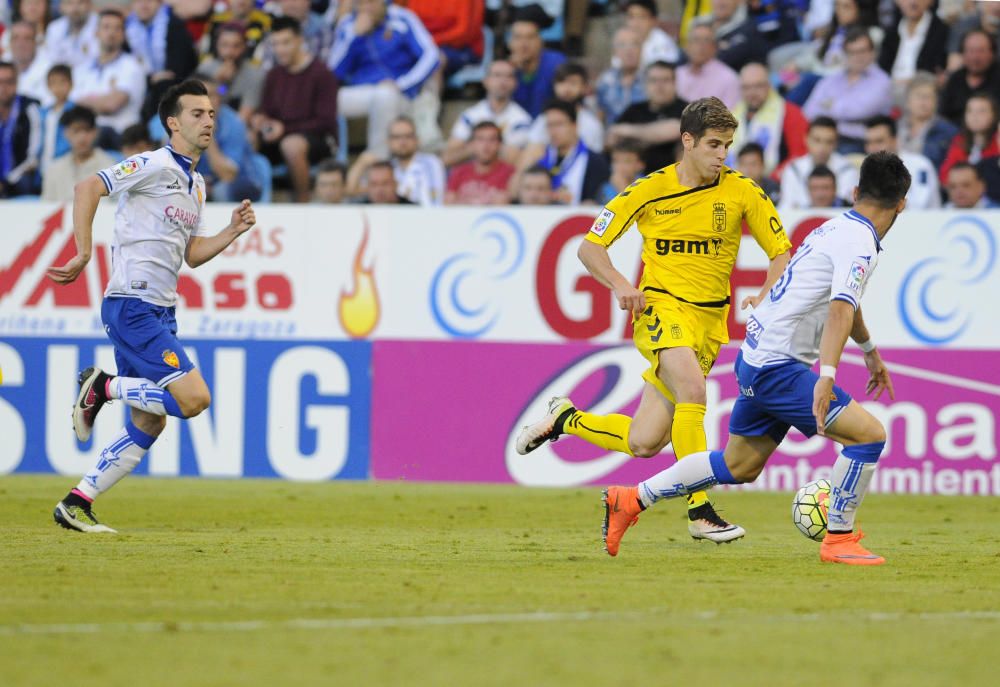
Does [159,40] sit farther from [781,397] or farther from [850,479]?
[850,479]

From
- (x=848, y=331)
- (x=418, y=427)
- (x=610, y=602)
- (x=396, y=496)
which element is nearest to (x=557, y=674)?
(x=610, y=602)

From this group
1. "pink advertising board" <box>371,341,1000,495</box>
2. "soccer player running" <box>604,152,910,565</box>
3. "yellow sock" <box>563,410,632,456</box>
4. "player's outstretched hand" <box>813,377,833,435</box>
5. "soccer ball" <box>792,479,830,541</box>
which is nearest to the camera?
"player's outstretched hand" <box>813,377,833,435</box>

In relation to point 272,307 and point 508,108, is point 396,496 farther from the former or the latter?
point 508,108

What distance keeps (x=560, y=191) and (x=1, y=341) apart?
5292 mm

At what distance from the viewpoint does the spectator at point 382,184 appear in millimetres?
15219

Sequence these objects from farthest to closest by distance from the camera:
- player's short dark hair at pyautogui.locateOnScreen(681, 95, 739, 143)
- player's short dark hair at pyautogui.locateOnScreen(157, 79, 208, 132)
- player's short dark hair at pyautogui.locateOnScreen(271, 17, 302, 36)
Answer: player's short dark hair at pyautogui.locateOnScreen(271, 17, 302, 36) < player's short dark hair at pyautogui.locateOnScreen(157, 79, 208, 132) < player's short dark hair at pyautogui.locateOnScreen(681, 95, 739, 143)

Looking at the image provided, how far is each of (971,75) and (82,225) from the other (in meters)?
9.69

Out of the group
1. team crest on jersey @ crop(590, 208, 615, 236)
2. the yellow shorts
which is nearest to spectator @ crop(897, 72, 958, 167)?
the yellow shorts

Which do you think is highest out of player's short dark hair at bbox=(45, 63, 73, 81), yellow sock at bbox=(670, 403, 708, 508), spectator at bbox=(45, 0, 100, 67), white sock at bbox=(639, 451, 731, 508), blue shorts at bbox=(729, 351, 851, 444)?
spectator at bbox=(45, 0, 100, 67)

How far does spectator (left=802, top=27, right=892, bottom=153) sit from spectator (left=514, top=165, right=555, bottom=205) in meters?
2.98

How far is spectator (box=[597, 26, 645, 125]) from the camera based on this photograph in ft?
55.4

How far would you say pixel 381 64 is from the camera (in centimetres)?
1750

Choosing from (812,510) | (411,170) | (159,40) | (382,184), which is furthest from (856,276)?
(159,40)

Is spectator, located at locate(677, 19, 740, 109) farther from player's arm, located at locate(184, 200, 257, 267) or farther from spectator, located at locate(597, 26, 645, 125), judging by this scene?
player's arm, located at locate(184, 200, 257, 267)
